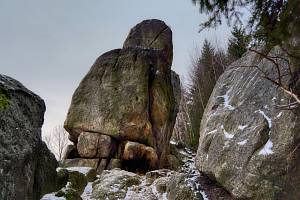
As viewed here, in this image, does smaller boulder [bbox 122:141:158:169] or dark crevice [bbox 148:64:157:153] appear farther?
dark crevice [bbox 148:64:157:153]

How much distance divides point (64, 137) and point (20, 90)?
146 ft

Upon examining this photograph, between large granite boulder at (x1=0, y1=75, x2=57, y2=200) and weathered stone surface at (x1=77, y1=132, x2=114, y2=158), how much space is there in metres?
7.06

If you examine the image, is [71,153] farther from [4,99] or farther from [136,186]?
[4,99]

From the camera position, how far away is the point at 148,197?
1091cm

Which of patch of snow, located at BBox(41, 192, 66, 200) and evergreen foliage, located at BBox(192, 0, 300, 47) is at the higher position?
evergreen foliage, located at BBox(192, 0, 300, 47)

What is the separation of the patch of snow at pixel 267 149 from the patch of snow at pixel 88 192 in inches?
217

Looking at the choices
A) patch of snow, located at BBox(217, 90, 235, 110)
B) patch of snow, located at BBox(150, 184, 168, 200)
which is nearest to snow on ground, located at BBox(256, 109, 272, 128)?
patch of snow, located at BBox(217, 90, 235, 110)

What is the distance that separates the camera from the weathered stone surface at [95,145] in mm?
15414

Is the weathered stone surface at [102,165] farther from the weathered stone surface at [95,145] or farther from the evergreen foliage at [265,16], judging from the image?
the evergreen foliage at [265,16]

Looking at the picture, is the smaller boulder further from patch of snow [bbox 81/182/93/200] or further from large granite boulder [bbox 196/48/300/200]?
large granite boulder [bbox 196/48/300/200]

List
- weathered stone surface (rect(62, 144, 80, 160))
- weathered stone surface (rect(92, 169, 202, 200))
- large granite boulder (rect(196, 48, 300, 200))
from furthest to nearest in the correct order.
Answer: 1. weathered stone surface (rect(62, 144, 80, 160))
2. weathered stone surface (rect(92, 169, 202, 200))
3. large granite boulder (rect(196, 48, 300, 200))

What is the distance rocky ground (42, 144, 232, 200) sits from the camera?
31.0 feet

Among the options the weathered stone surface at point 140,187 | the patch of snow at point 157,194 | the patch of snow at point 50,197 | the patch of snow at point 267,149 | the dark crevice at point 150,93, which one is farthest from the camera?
the dark crevice at point 150,93

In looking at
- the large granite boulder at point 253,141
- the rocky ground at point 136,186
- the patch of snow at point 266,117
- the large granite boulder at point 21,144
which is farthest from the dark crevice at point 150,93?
the large granite boulder at point 21,144
